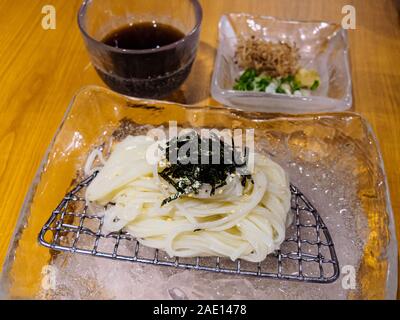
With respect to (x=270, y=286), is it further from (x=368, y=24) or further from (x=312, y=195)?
(x=368, y=24)

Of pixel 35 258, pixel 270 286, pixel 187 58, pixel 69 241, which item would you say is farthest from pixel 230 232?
pixel 187 58

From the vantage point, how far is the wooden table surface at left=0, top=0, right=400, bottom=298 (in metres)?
2.25

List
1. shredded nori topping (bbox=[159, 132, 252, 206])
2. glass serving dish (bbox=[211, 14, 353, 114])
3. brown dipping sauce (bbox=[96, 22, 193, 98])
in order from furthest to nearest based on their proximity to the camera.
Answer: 1. glass serving dish (bbox=[211, 14, 353, 114])
2. brown dipping sauce (bbox=[96, 22, 193, 98])
3. shredded nori topping (bbox=[159, 132, 252, 206])

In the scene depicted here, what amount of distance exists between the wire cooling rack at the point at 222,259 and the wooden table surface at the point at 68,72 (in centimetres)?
33

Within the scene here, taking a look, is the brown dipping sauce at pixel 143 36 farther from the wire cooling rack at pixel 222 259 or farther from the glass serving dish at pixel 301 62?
the wire cooling rack at pixel 222 259

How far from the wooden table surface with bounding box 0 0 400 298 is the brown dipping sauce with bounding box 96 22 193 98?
0.25 metres

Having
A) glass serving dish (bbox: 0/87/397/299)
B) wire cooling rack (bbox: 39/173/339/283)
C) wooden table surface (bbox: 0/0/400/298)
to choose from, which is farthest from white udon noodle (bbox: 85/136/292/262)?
wooden table surface (bbox: 0/0/400/298)

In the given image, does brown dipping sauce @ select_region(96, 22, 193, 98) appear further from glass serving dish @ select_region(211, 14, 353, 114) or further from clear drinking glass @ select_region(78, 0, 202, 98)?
glass serving dish @ select_region(211, 14, 353, 114)

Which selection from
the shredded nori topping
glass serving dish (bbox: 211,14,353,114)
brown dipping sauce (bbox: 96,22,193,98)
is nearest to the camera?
the shredded nori topping

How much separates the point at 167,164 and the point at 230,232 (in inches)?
15.7

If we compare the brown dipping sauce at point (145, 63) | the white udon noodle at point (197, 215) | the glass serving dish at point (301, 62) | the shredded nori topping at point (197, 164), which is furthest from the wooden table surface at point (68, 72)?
the shredded nori topping at point (197, 164)
